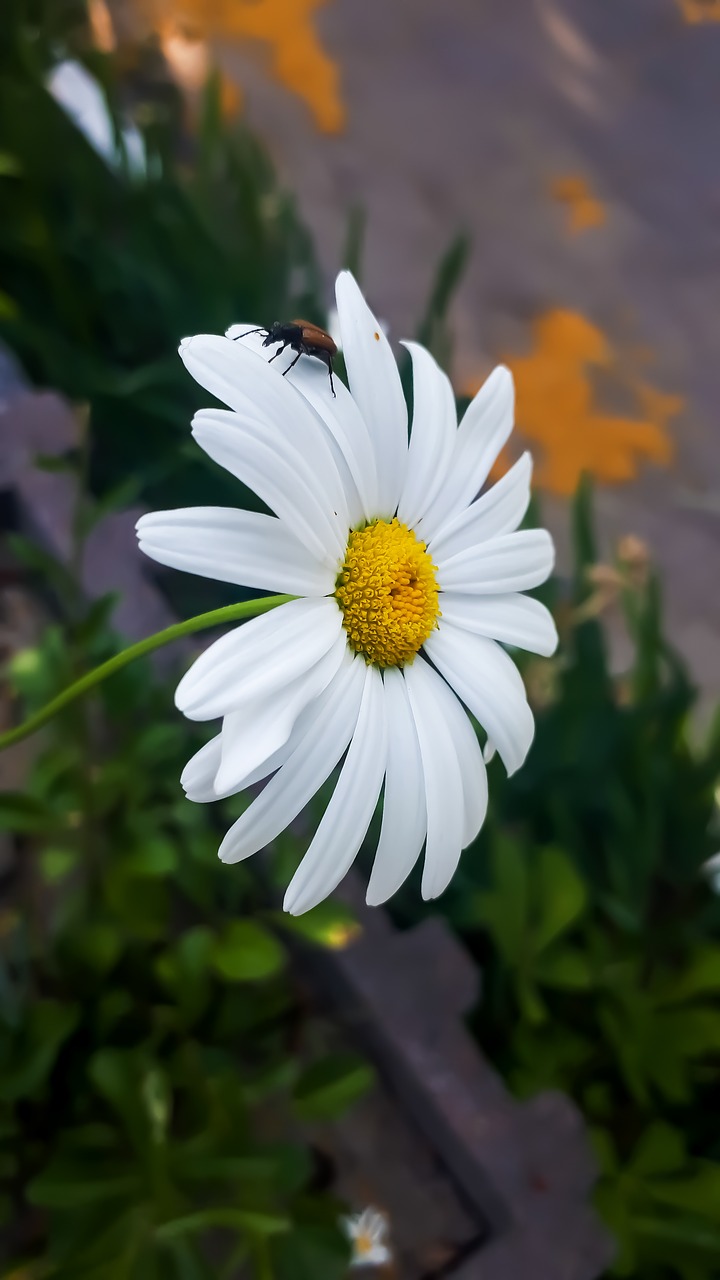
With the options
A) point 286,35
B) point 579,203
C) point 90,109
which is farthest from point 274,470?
point 286,35

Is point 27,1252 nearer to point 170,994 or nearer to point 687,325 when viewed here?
point 170,994

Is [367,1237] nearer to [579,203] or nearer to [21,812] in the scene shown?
[21,812]

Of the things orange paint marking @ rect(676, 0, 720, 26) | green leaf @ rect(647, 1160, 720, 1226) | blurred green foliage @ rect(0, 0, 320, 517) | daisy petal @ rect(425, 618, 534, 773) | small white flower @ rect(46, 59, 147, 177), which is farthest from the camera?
orange paint marking @ rect(676, 0, 720, 26)

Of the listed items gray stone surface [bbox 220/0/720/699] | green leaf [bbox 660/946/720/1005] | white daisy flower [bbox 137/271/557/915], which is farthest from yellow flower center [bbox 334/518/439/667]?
gray stone surface [bbox 220/0/720/699]

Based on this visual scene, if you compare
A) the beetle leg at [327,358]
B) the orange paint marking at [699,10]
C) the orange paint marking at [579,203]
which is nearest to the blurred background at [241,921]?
the beetle leg at [327,358]

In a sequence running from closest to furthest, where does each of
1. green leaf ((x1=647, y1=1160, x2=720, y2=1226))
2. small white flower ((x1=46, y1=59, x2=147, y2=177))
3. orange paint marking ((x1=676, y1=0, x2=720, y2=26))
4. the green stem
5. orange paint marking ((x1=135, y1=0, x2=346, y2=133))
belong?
the green stem, green leaf ((x1=647, y1=1160, x2=720, y2=1226)), small white flower ((x1=46, y1=59, x2=147, y2=177)), orange paint marking ((x1=135, y1=0, x2=346, y2=133)), orange paint marking ((x1=676, y1=0, x2=720, y2=26))

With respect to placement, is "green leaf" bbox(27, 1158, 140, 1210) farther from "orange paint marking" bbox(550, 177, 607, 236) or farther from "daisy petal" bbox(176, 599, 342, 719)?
"orange paint marking" bbox(550, 177, 607, 236)

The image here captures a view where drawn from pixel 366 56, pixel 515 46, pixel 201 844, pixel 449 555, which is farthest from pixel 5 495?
pixel 515 46
